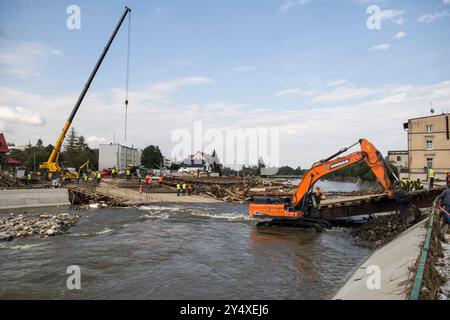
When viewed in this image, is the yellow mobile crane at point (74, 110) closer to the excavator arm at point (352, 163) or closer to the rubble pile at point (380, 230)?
the excavator arm at point (352, 163)

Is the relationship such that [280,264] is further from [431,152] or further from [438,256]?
[431,152]

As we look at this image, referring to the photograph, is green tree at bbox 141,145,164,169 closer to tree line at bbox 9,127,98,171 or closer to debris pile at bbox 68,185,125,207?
tree line at bbox 9,127,98,171

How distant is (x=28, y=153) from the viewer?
85188 mm

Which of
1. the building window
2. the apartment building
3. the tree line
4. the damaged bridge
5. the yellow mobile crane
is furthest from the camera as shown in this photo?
the tree line

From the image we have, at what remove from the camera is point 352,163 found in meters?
15.7

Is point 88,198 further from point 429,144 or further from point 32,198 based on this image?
point 429,144

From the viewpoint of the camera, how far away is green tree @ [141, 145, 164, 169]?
362ft

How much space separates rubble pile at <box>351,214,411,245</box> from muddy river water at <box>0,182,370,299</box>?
2.39 feet

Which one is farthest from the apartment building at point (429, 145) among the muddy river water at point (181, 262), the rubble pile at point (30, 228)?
the rubble pile at point (30, 228)

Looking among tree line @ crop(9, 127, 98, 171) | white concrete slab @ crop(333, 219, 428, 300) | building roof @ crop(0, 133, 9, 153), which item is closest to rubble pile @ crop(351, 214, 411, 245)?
white concrete slab @ crop(333, 219, 428, 300)

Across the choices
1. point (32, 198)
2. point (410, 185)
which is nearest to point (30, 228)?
point (32, 198)

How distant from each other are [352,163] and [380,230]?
3.46 metres
